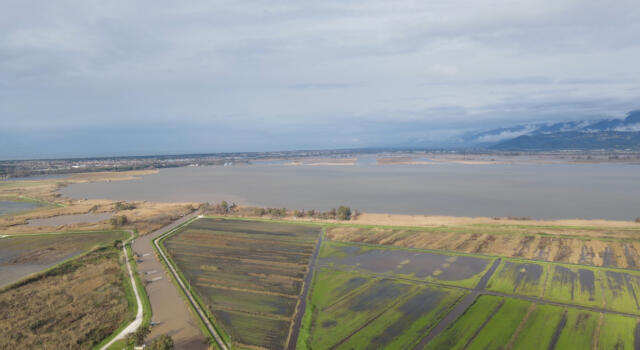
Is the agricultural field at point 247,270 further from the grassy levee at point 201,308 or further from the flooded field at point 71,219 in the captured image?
the flooded field at point 71,219

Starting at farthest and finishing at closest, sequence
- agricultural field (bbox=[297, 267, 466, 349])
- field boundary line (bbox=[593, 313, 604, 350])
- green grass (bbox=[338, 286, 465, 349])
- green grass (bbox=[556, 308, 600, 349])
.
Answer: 1. agricultural field (bbox=[297, 267, 466, 349])
2. green grass (bbox=[338, 286, 465, 349])
3. green grass (bbox=[556, 308, 600, 349])
4. field boundary line (bbox=[593, 313, 604, 350])

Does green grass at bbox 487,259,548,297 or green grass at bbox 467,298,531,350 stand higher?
green grass at bbox 487,259,548,297

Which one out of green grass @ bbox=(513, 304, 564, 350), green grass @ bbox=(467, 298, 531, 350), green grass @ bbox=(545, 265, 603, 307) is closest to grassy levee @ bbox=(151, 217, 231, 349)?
green grass @ bbox=(467, 298, 531, 350)

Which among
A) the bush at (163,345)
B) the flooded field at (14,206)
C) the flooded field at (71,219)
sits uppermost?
the flooded field at (14,206)

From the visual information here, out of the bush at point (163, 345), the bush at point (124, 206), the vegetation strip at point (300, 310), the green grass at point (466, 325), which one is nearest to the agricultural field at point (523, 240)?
the vegetation strip at point (300, 310)

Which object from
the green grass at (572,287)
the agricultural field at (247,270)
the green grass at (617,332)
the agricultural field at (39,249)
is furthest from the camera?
the agricultural field at (39,249)

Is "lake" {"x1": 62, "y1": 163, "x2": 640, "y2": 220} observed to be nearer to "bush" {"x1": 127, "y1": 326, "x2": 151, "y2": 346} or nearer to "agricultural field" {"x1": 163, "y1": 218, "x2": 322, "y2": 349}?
"agricultural field" {"x1": 163, "y1": 218, "x2": 322, "y2": 349}

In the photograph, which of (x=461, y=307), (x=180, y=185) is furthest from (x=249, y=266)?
(x=180, y=185)
